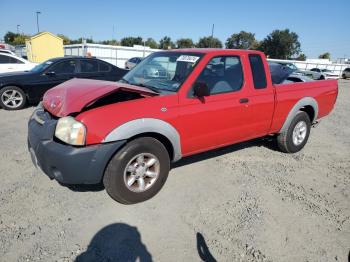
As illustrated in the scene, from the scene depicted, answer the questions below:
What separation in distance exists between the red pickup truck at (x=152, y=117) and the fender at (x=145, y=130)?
0.01 meters

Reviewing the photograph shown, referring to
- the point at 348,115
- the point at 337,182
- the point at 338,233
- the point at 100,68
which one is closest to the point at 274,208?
the point at 338,233

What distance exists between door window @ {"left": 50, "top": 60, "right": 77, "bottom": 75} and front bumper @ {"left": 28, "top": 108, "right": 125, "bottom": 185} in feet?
17.9

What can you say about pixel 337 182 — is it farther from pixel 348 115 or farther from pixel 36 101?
pixel 36 101

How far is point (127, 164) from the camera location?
127 inches

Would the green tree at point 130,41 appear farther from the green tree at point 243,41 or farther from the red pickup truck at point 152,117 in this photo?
the red pickup truck at point 152,117

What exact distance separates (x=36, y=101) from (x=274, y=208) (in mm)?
7009

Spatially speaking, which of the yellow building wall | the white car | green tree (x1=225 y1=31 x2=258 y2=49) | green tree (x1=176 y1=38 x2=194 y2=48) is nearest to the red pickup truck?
the white car

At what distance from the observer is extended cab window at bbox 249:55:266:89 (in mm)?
4371

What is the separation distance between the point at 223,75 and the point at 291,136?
1971 mm

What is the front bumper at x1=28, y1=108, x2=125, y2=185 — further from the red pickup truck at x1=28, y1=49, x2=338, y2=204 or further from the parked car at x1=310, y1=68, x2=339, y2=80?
the parked car at x1=310, y1=68, x2=339, y2=80

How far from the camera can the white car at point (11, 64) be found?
9932 mm

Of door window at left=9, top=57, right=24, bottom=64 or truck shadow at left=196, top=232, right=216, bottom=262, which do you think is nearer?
truck shadow at left=196, top=232, right=216, bottom=262

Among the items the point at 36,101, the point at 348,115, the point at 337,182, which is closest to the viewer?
the point at 337,182

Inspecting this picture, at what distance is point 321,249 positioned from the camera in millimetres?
2840
